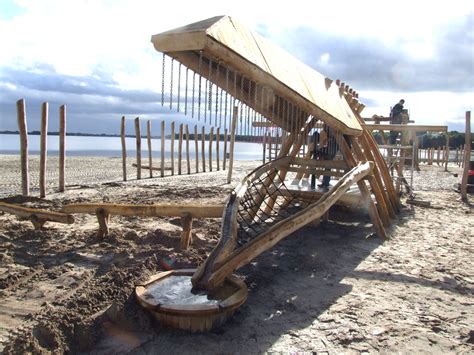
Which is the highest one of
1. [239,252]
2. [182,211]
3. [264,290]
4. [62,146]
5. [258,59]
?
[258,59]

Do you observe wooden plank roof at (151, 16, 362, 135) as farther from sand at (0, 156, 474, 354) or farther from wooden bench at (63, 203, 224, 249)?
sand at (0, 156, 474, 354)

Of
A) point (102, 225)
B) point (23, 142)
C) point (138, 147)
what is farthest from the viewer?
point (138, 147)

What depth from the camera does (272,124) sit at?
21.0 ft

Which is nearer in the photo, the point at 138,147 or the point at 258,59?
the point at 258,59

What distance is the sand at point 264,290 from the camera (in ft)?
9.77

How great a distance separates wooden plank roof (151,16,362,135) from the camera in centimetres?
350

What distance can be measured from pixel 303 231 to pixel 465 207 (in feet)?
17.2

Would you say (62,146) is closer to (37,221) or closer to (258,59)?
(37,221)

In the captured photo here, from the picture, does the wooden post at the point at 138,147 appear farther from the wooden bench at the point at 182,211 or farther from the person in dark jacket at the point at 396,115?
the wooden bench at the point at 182,211

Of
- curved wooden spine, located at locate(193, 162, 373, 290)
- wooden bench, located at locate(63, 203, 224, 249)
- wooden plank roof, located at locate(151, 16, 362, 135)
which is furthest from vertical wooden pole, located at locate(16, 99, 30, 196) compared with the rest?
curved wooden spine, located at locate(193, 162, 373, 290)

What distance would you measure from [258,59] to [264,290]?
7.57 ft

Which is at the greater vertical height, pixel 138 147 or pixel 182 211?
pixel 138 147

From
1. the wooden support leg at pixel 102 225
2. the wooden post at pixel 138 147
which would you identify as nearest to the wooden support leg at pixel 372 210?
the wooden support leg at pixel 102 225

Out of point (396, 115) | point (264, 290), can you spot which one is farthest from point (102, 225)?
point (396, 115)
